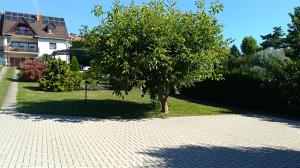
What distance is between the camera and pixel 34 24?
64.3 m

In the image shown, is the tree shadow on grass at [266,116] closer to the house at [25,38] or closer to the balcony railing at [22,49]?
the house at [25,38]

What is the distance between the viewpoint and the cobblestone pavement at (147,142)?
8805 millimetres

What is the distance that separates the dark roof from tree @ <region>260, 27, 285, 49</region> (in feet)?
103

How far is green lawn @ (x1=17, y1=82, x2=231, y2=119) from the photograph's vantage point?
16828 mm

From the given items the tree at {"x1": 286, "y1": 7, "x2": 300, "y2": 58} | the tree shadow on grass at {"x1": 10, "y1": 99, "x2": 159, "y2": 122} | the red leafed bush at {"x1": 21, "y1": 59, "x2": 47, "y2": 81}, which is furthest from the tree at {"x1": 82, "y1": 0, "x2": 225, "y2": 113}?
the tree at {"x1": 286, "y1": 7, "x2": 300, "y2": 58}

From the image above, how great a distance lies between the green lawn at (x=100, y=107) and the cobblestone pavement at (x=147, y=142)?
1248mm

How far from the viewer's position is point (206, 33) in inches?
613

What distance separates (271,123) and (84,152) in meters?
8.92

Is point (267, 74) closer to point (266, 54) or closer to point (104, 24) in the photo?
point (104, 24)

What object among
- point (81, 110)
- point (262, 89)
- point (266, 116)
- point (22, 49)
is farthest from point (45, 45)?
point (266, 116)

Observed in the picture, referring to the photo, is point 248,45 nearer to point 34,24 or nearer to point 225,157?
point 34,24

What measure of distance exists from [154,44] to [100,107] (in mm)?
5073

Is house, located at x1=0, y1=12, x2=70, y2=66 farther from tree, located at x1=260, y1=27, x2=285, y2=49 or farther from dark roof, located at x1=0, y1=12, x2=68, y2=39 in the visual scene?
tree, located at x1=260, y1=27, x2=285, y2=49

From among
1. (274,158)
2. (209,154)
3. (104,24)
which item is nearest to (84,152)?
(209,154)
